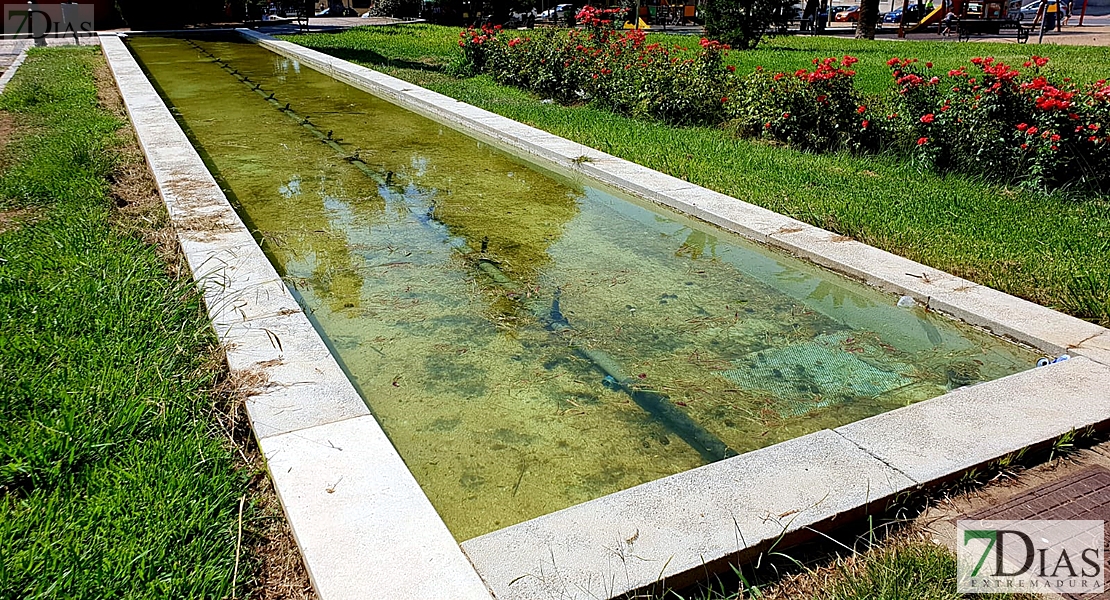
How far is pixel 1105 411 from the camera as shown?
287 centimetres

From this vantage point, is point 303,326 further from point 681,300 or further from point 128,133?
point 128,133

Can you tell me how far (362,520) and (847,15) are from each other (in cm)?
4119

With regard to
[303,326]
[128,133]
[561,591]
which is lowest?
[561,591]

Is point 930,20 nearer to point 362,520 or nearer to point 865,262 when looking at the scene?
point 865,262

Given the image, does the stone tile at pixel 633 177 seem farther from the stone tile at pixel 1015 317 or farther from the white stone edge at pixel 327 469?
the white stone edge at pixel 327 469

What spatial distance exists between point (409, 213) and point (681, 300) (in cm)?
237

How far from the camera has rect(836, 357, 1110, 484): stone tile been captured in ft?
8.53

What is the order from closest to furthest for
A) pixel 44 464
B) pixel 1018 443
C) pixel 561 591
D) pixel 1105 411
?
pixel 561 591, pixel 44 464, pixel 1018 443, pixel 1105 411

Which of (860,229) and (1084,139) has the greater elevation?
(1084,139)

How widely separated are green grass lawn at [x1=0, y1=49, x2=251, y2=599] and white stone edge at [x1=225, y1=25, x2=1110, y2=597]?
0.80m

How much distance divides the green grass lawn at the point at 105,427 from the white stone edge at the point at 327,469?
5.8 inches

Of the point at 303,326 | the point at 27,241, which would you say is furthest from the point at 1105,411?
the point at 27,241

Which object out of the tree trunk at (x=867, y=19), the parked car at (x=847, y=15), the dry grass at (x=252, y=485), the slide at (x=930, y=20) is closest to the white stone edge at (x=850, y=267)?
the dry grass at (x=252, y=485)

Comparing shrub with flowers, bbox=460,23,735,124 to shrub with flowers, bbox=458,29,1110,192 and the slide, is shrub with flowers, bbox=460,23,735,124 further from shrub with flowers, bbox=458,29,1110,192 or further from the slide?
the slide
